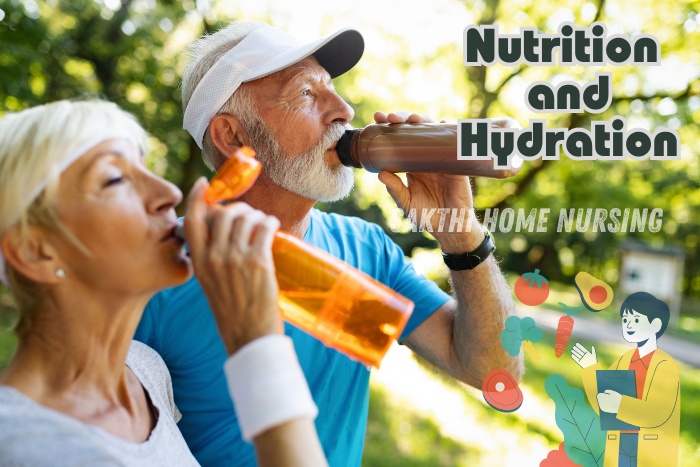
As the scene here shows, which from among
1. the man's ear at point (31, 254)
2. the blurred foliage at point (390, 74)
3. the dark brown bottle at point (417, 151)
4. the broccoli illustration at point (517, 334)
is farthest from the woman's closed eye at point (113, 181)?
the blurred foliage at point (390, 74)

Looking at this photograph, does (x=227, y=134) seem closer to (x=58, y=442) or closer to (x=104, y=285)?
(x=104, y=285)

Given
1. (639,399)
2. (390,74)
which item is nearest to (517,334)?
(639,399)

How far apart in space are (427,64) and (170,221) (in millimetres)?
6172

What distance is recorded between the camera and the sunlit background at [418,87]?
5.14 m

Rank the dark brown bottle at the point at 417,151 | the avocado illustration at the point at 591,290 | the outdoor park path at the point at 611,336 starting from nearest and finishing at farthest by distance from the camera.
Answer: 1. the dark brown bottle at the point at 417,151
2. the avocado illustration at the point at 591,290
3. the outdoor park path at the point at 611,336

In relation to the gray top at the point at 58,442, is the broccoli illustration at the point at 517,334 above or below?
below

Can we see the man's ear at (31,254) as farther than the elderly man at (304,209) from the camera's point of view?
No

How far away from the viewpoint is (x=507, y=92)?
22.2ft

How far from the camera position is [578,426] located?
1.92 metres

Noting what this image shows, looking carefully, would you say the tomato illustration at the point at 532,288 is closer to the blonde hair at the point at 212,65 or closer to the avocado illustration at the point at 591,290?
the avocado illustration at the point at 591,290

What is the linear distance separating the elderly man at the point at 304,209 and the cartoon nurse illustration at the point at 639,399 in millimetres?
272

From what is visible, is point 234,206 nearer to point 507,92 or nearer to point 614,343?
point 507,92

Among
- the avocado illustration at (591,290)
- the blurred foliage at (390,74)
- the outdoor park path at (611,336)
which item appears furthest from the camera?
the outdoor park path at (611,336)

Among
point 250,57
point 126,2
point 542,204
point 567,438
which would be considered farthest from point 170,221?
point 126,2
